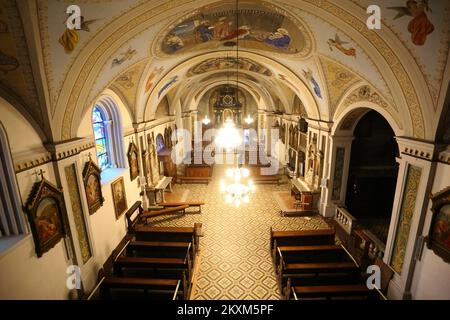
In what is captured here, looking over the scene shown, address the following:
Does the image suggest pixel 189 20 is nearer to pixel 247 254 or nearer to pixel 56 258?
pixel 56 258

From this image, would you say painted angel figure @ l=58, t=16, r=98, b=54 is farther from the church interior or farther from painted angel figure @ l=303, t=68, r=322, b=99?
painted angel figure @ l=303, t=68, r=322, b=99

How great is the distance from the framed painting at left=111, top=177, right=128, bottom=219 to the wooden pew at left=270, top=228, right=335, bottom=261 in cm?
584

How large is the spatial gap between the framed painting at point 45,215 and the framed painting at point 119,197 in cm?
295

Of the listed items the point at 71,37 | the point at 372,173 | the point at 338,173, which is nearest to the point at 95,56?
the point at 71,37

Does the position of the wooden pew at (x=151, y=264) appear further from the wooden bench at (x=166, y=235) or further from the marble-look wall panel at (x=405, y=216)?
the marble-look wall panel at (x=405, y=216)

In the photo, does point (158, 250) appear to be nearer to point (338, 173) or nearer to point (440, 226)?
point (440, 226)

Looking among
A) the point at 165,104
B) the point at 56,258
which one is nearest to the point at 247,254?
the point at 56,258

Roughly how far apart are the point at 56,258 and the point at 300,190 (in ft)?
33.9

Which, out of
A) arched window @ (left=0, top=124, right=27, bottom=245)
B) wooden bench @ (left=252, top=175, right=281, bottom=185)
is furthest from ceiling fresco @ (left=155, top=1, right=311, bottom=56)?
wooden bench @ (left=252, top=175, right=281, bottom=185)

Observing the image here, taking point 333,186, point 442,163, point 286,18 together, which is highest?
point 286,18

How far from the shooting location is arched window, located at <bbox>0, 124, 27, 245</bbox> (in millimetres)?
4473

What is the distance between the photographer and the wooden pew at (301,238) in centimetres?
816

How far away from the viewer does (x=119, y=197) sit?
9.12 meters

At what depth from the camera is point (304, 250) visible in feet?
24.0
